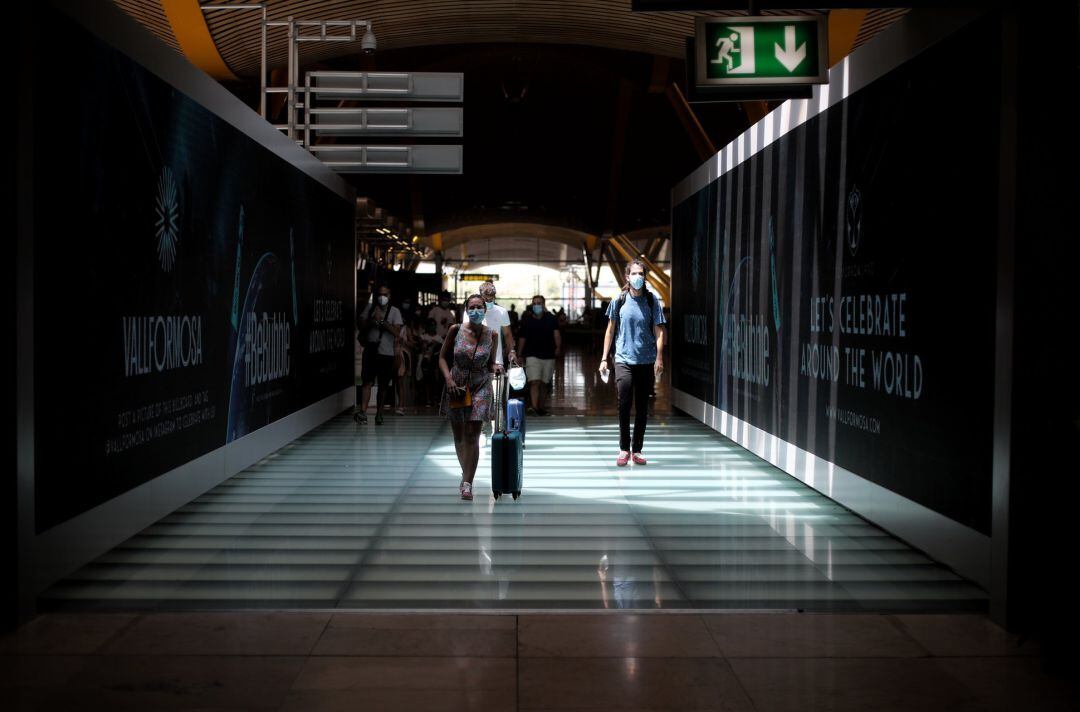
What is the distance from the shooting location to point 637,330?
9586 mm

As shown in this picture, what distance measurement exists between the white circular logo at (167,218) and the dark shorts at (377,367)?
20.8ft

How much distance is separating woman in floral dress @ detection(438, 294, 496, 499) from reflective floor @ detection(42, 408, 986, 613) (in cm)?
65

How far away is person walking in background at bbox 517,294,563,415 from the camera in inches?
573

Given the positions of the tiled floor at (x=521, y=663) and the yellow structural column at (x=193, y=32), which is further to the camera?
the yellow structural column at (x=193, y=32)

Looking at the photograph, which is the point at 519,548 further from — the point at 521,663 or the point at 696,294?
the point at 696,294

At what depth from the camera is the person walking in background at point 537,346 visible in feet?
47.8

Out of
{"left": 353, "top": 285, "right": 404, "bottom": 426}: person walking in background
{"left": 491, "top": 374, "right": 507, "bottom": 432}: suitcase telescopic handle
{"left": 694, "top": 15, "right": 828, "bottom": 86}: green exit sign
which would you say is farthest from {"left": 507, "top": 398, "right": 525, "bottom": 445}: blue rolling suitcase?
{"left": 353, "top": 285, "right": 404, "bottom": 426}: person walking in background

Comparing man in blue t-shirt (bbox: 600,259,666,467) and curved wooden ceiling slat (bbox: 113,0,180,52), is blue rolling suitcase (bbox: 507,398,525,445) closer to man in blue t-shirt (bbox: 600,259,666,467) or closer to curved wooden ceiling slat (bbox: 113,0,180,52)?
man in blue t-shirt (bbox: 600,259,666,467)

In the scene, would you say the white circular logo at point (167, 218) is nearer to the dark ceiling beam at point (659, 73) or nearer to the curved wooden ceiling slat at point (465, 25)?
the curved wooden ceiling slat at point (465, 25)

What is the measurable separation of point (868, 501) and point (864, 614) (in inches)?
82.5

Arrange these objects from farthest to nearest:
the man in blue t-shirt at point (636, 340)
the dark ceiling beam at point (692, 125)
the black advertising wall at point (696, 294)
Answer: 1. the dark ceiling beam at point (692, 125)
2. the black advertising wall at point (696, 294)
3. the man in blue t-shirt at point (636, 340)

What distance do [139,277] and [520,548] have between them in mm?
2795

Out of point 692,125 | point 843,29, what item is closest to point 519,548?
point 843,29

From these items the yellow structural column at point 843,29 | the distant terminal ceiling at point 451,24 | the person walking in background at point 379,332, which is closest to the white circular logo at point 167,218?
the person walking in background at point 379,332
